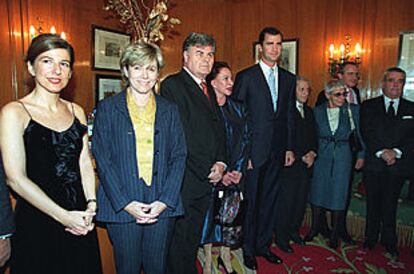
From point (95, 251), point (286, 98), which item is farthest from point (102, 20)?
point (95, 251)

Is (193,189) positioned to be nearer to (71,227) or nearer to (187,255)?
(187,255)

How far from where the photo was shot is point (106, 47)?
5.79 m

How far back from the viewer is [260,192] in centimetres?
305

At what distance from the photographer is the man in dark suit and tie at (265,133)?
2.97 meters

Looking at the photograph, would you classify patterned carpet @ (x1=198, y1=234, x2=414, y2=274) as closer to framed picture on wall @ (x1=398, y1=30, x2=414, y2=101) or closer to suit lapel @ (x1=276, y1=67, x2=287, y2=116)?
suit lapel @ (x1=276, y1=67, x2=287, y2=116)

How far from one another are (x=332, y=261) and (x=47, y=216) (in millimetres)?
2587

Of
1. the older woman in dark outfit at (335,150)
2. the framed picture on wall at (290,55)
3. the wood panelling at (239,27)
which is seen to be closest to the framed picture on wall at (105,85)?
the wood panelling at (239,27)

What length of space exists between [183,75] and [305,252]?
218 centimetres

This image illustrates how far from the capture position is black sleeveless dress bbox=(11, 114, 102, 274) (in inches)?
60.5

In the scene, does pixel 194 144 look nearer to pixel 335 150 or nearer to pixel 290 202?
pixel 290 202

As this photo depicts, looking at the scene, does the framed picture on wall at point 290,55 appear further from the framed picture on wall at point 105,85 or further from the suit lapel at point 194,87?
the suit lapel at point 194,87

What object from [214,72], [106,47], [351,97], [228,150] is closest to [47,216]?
[228,150]

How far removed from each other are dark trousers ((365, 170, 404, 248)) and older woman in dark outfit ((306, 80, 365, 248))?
22 centimetres

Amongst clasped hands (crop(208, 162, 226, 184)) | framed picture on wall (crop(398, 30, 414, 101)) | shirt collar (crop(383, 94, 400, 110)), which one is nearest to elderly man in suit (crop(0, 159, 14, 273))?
clasped hands (crop(208, 162, 226, 184))
